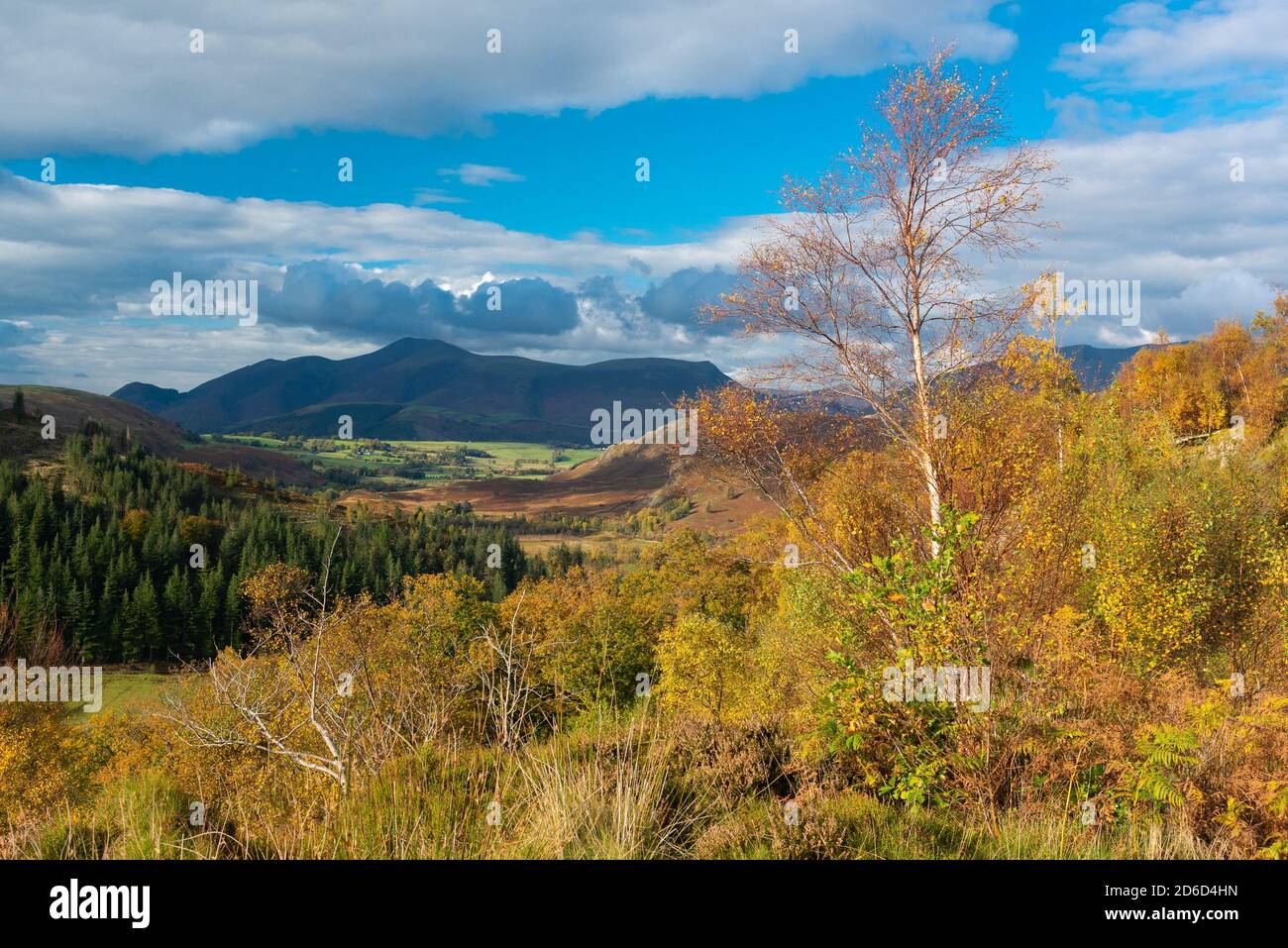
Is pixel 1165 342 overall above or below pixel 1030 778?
above

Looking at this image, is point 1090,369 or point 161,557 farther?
point 161,557

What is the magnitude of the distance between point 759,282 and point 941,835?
10980 mm

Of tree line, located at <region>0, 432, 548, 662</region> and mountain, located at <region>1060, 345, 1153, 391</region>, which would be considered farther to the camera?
tree line, located at <region>0, 432, 548, 662</region>

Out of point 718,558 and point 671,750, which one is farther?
point 718,558

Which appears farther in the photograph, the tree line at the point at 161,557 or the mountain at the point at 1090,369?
the tree line at the point at 161,557

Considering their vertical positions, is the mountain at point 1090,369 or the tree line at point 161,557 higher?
the mountain at point 1090,369

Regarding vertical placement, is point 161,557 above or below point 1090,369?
below

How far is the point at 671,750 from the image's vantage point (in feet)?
28.2

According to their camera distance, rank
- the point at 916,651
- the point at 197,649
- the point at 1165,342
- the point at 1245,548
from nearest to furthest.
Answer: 1. the point at 916,651
2. the point at 1245,548
3. the point at 1165,342
4. the point at 197,649

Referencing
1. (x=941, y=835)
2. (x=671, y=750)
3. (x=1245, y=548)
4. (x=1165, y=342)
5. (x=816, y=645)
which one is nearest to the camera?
(x=941, y=835)

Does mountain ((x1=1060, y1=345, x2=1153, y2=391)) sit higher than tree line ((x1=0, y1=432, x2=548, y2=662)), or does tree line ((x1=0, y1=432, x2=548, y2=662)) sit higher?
mountain ((x1=1060, y1=345, x2=1153, y2=391))

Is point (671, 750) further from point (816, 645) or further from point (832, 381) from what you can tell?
point (832, 381)
